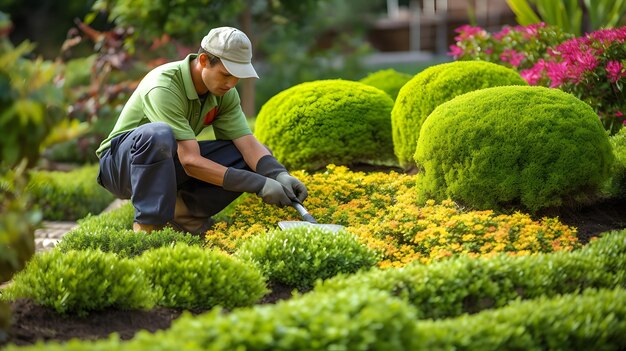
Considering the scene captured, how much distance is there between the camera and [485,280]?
4.24 metres

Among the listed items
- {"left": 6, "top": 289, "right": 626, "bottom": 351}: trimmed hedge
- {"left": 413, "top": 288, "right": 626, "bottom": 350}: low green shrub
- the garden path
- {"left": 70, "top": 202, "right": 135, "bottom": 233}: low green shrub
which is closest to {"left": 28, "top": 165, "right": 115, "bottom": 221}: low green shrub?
the garden path

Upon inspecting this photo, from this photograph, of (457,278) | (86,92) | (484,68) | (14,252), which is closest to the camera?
(14,252)

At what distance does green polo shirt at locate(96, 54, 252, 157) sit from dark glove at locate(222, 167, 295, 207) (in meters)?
0.43

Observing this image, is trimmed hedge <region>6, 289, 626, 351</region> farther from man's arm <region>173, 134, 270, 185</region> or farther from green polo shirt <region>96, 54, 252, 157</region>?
green polo shirt <region>96, 54, 252, 157</region>

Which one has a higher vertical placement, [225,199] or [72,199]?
[225,199]

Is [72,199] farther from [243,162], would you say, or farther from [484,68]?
[484,68]

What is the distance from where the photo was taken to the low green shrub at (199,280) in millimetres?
4574

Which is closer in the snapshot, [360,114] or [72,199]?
[360,114]

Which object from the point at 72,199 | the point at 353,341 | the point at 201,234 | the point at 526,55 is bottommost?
the point at 72,199

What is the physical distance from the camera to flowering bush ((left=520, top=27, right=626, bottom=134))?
7.36 meters

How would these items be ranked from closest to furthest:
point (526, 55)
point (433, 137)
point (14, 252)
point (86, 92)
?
1. point (14, 252)
2. point (433, 137)
3. point (526, 55)
4. point (86, 92)

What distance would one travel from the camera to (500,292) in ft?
14.1

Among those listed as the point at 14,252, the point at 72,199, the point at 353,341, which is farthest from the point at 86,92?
the point at 353,341

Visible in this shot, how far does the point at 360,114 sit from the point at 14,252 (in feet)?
16.0
